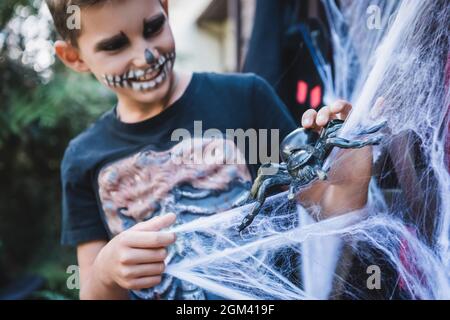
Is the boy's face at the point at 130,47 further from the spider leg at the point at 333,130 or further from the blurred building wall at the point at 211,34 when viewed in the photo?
the spider leg at the point at 333,130

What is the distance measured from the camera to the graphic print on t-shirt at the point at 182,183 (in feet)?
2.55

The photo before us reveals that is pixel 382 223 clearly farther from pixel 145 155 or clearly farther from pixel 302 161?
pixel 145 155

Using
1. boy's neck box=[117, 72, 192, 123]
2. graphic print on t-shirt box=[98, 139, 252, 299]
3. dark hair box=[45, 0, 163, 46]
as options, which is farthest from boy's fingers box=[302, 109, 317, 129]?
dark hair box=[45, 0, 163, 46]

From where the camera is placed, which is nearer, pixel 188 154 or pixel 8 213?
pixel 188 154

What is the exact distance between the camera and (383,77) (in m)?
0.68

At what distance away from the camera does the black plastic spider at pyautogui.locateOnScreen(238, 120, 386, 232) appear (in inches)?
25.7

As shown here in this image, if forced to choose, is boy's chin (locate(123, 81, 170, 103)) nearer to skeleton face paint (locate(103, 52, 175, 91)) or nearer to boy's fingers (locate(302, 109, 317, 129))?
skeleton face paint (locate(103, 52, 175, 91))

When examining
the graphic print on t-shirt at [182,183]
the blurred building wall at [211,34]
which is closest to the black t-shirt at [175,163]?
the graphic print on t-shirt at [182,183]

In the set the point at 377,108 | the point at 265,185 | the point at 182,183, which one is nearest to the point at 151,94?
the point at 182,183

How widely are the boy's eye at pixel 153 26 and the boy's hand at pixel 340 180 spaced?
27 centimetres

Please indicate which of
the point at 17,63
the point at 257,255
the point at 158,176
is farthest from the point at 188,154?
the point at 17,63
